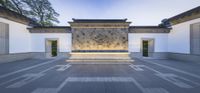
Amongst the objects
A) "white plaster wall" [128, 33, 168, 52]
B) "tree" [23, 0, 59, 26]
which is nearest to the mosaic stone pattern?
"white plaster wall" [128, 33, 168, 52]

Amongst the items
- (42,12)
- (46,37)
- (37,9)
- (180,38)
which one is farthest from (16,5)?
(180,38)

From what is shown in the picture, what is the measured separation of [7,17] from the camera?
15688 millimetres

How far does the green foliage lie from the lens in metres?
24.9

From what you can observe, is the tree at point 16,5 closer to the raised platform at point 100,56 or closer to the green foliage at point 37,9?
the green foliage at point 37,9

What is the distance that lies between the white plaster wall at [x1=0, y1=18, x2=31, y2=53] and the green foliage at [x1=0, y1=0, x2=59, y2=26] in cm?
565

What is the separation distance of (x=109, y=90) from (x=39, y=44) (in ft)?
51.3

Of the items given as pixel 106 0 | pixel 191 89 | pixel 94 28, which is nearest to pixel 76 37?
pixel 94 28

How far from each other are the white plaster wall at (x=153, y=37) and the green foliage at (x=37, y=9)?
40.8 feet

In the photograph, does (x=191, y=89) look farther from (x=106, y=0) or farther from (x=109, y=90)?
(x=106, y=0)

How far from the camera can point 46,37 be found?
20281 millimetres

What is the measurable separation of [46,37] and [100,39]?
623 cm

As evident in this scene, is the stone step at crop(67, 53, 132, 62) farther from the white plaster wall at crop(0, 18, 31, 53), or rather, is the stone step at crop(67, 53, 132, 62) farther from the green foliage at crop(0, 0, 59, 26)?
the green foliage at crop(0, 0, 59, 26)

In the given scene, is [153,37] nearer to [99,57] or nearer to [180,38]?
[180,38]

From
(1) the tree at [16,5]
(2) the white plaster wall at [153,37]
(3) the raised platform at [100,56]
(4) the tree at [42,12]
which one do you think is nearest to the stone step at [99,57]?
(3) the raised platform at [100,56]
